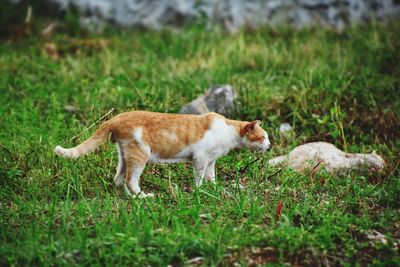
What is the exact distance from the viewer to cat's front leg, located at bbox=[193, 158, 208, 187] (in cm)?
574

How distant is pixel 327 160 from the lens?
6.57 metres

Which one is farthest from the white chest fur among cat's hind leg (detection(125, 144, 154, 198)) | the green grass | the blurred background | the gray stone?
the blurred background

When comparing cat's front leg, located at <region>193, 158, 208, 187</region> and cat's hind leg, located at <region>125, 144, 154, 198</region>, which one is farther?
cat's front leg, located at <region>193, 158, 208, 187</region>

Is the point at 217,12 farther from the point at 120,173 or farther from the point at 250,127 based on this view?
the point at 120,173

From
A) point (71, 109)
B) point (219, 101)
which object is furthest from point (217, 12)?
point (71, 109)

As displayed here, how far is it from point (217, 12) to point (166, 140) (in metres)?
6.82

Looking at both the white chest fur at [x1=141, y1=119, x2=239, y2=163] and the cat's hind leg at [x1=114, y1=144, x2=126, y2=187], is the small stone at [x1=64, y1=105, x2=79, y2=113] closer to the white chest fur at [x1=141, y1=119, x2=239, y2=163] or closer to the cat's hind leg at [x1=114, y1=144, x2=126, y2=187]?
the cat's hind leg at [x1=114, y1=144, x2=126, y2=187]

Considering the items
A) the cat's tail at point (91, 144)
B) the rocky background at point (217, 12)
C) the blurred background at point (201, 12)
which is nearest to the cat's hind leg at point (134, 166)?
the cat's tail at point (91, 144)

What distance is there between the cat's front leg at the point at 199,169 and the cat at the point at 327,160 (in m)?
1.03

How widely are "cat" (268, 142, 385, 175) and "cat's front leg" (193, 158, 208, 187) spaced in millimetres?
1025

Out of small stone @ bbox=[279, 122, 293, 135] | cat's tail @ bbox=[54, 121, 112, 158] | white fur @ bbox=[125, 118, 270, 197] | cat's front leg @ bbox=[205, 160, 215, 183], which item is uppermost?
cat's tail @ bbox=[54, 121, 112, 158]

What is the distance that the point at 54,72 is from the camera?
31.1 ft

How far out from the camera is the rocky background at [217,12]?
11922 millimetres

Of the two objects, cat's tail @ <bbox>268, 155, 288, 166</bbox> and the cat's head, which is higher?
the cat's head
